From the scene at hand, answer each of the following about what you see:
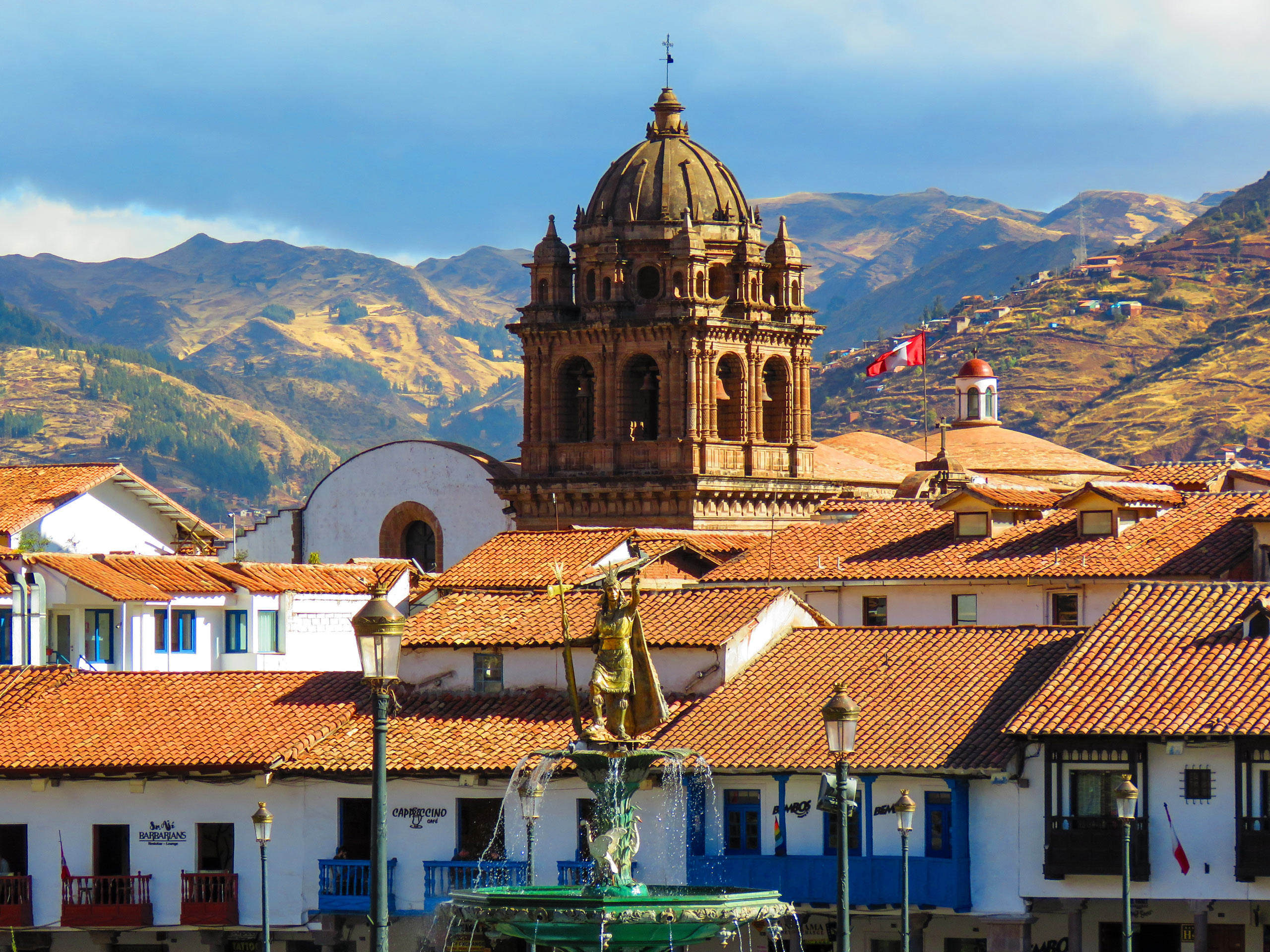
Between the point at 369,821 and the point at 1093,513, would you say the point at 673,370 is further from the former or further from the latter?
the point at 369,821

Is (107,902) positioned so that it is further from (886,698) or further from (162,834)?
(886,698)

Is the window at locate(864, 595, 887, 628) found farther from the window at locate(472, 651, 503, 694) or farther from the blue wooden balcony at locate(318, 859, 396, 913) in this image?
the blue wooden balcony at locate(318, 859, 396, 913)

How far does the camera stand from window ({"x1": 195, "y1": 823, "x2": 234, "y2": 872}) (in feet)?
163

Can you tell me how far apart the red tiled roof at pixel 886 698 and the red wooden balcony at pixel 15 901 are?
11919mm

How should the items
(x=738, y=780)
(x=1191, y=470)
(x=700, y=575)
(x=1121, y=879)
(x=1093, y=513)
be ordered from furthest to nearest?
(x=1191, y=470) → (x=700, y=575) → (x=1093, y=513) → (x=738, y=780) → (x=1121, y=879)

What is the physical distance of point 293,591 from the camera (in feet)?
230

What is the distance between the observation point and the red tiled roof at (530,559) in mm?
60906

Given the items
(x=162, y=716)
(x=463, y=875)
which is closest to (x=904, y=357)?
(x=162, y=716)

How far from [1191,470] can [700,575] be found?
2580cm

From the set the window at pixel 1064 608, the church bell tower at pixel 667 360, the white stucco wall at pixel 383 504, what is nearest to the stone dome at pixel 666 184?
the church bell tower at pixel 667 360

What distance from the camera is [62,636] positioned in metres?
63.5

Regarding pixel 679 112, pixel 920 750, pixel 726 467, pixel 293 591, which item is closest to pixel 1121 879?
pixel 920 750

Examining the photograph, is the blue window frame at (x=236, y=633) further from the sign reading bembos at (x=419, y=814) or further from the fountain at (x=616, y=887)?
the fountain at (x=616, y=887)

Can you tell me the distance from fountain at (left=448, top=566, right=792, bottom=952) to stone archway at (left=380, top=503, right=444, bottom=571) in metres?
55.2
